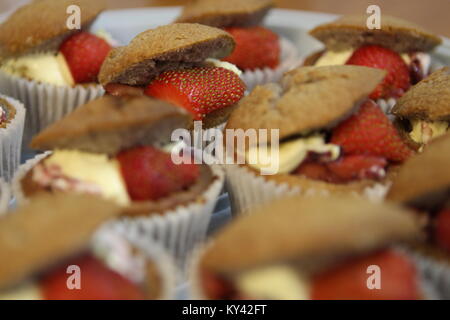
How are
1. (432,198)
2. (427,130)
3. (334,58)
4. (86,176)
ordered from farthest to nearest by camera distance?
1. (334,58)
2. (427,130)
3. (86,176)
4. (432,198)

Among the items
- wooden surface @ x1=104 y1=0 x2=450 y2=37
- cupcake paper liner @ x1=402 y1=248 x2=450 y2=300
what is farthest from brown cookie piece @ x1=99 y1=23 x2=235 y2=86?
wooden surface @ x1=104 y1=0 x2=450 y2=37

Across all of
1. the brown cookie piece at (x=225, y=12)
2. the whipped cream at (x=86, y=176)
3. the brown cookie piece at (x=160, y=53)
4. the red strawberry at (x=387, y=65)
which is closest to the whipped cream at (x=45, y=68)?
the brown cookie piece at (x=160, y=53)

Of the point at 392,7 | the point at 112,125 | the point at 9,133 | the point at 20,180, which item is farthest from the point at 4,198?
the point at 392,7

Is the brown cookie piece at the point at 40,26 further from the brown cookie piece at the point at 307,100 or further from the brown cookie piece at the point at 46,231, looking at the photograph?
the brown cookie piece at the point at 46,231

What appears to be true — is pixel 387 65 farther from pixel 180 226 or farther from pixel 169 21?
pixel 169 21

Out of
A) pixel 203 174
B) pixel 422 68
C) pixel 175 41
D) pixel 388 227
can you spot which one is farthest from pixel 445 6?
pixel 388 227

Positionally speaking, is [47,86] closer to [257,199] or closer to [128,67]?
[128,67]

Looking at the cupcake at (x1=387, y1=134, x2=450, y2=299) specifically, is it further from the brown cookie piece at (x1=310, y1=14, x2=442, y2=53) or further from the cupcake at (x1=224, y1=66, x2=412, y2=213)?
the brown cookie piece at (x1=310, y1=14, x2=442, y2=53)
